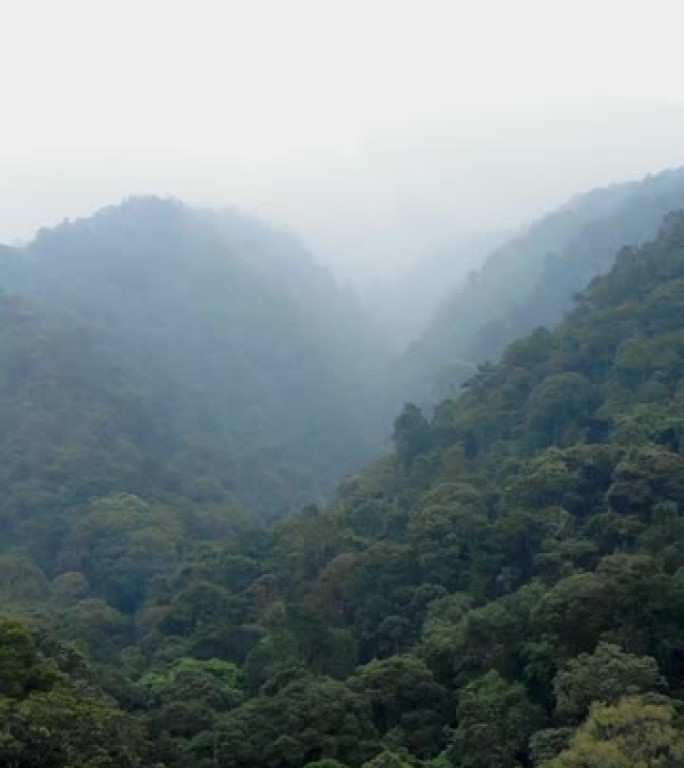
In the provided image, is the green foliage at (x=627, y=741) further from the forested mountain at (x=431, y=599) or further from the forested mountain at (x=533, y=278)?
the forested mountain at (x=533, y=278)

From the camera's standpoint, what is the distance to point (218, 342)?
8275 centimetres

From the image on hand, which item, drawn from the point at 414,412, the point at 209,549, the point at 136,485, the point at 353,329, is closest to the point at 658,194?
the point at 353,329

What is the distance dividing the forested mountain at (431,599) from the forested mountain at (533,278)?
687 inches

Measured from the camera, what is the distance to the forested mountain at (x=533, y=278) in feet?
225

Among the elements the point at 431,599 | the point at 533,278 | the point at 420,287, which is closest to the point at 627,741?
the point at 431,599

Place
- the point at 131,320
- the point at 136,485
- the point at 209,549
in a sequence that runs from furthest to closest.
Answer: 1. the point at 131,320
2. the point at 136,485
3. the point at 209,549

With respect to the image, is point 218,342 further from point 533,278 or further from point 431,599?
point 431,599

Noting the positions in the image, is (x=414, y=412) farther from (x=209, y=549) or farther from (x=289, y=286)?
(x=289, y=286)

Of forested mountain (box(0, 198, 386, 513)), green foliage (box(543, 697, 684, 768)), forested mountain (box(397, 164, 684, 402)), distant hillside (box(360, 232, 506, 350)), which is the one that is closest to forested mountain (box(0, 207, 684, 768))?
green foliage (box(543, 697, 684, 768))

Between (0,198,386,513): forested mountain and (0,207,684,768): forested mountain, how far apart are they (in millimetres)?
12912

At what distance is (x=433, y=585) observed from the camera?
104 feet

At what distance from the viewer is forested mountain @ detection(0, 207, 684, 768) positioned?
2108 cm

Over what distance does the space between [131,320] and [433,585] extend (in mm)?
54657

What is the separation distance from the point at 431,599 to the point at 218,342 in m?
53.5
